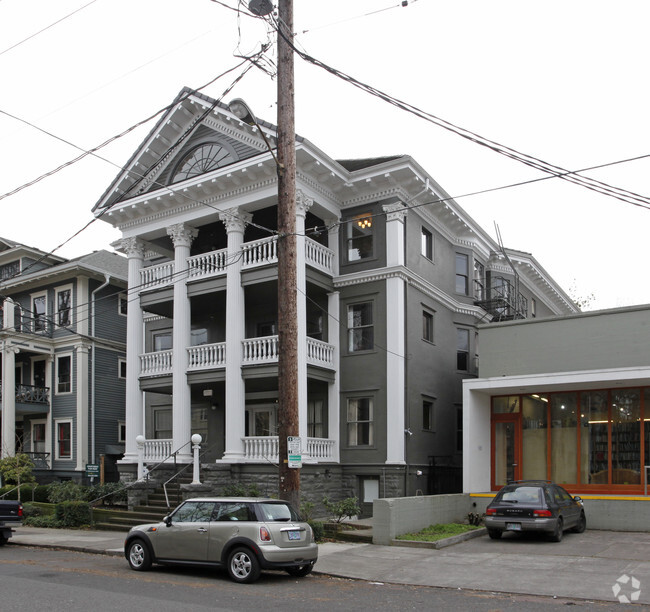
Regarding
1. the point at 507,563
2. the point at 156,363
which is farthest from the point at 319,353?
the point at 507,563

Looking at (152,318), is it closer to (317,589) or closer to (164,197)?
(164,197)

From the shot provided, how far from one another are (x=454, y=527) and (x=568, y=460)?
215 inches

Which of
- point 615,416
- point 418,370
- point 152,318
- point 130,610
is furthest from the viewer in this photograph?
point 152,318

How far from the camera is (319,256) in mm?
23469

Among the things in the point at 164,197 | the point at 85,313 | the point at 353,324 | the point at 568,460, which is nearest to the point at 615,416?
the point at 568,460

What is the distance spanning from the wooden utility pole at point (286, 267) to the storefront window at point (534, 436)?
37.1ft

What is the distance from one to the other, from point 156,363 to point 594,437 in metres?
14.2

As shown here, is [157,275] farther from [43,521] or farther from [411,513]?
[411,513]

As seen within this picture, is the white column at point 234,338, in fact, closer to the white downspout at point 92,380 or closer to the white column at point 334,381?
the white column at point 334,381

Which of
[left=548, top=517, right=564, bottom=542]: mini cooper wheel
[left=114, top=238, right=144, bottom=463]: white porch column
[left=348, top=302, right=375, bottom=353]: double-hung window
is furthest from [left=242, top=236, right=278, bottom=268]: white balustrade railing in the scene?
[left=548, top=517, right=564, bottom=542]: mini cooper wheel

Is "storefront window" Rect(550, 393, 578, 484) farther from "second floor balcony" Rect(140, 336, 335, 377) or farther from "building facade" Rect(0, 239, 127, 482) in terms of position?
"building facade" Rect(0, 239, 127, 482)

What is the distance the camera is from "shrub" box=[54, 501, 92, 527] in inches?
835

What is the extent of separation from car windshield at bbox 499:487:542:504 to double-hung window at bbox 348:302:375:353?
23.9ft

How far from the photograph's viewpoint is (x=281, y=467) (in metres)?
13.9
